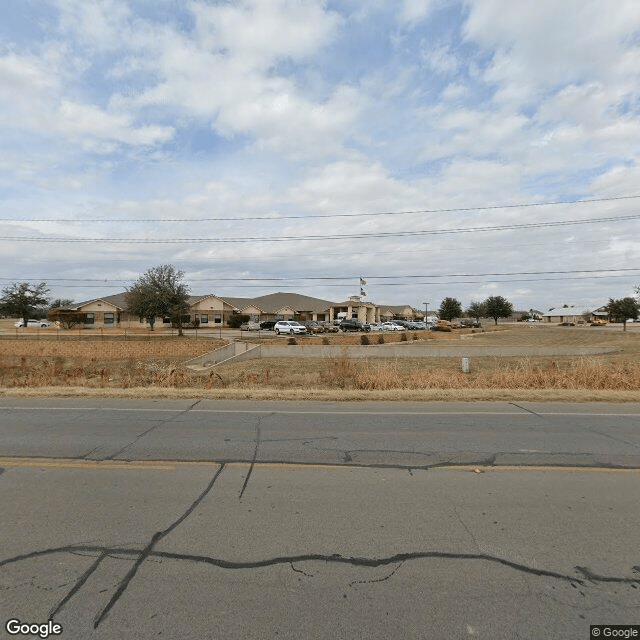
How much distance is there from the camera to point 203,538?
3.79 meters

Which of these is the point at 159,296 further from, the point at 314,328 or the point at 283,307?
the point at 283,307

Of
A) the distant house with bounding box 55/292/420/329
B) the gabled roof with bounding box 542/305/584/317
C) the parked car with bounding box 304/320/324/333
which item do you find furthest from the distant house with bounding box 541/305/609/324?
the parked car with bounding box 304/320/324/333

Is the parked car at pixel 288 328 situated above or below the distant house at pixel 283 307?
below

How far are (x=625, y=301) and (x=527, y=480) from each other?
85063 millimetres

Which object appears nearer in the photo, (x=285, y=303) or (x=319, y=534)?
(x=319, y=534)

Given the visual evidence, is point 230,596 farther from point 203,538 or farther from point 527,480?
point 527,480

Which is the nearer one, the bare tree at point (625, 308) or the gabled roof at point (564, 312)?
the bare tree at point (625, 308)

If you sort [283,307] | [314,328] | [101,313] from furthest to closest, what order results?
[283,307] → [101,313] → [314,328]

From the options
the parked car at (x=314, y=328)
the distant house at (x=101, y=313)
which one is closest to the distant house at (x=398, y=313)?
the parked car at (x=314, y=328)

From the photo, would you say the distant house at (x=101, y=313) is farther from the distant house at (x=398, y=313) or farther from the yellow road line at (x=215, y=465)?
the yellow road line at (x=215, y=465)

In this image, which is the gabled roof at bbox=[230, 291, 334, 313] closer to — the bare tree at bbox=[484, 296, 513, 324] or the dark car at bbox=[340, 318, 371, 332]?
the dark car at bbox=[340, 318, 371, 332]

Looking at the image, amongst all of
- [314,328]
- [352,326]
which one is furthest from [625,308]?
[314,328]

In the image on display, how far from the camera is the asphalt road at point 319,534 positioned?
2848mm

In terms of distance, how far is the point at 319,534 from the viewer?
12.7 ft
